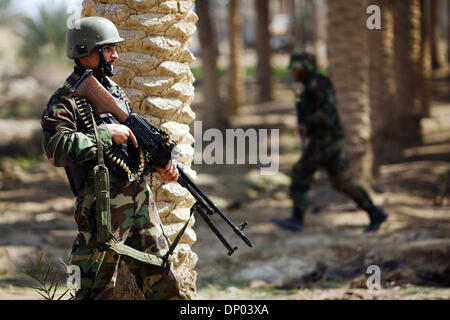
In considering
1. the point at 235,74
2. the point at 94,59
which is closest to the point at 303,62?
the point at 94,59

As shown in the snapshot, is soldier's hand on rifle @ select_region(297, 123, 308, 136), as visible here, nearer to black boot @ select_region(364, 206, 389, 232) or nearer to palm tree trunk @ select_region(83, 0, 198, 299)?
black boot @ select_region(364, 206, 389, 232)

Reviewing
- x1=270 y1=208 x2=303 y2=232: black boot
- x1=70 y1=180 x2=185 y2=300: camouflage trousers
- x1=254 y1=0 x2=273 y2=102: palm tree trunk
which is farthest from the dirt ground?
x1=254 y1=0 x2=273 y2=102: palm tree trunk

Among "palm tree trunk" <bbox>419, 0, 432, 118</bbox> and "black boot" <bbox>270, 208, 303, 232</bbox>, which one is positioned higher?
"palm tree trunk" <bbox>419, 0, 432, 118</bbox>

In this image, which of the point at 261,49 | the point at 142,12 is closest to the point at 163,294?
the point at 142,12

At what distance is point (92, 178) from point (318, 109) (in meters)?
4.18

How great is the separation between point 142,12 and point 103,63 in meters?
0.80

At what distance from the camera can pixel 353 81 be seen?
349 inches

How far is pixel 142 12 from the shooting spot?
13.2ft

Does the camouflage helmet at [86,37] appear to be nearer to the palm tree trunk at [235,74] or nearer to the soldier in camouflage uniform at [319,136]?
the soldier in camouflage uniform at [319,136]

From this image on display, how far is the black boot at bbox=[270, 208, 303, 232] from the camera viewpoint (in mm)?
7465

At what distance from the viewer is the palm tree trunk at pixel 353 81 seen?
8852 millimetres

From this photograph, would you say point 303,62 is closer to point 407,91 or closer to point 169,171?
point 169,171
